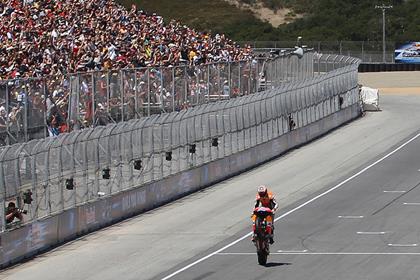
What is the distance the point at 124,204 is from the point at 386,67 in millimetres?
69684

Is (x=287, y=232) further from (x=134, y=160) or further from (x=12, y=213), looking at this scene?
(x=12, y=213)

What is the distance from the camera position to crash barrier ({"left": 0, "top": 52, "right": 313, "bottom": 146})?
3152 cm

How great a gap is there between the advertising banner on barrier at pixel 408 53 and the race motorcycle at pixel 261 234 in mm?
81295

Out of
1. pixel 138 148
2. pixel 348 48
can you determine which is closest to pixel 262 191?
pixel 138 148

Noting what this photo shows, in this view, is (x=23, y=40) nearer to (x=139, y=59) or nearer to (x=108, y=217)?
(x=139, y=59)

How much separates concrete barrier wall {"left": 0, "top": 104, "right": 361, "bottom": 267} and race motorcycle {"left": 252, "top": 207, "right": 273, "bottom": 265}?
5.28 m

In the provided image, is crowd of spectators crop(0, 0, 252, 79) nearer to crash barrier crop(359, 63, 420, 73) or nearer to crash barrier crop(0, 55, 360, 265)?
crash barrier crop(0, 55, 360, 265)

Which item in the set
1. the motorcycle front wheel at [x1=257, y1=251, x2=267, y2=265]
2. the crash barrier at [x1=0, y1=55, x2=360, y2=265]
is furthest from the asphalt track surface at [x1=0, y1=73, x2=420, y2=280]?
the crash barrier at [x1=0, y1=55, x2=360, y2=265]

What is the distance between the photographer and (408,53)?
349 ft

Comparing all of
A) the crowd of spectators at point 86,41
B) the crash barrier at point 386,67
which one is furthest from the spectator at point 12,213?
the crash barrier at point 386,67

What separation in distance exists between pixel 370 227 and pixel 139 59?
18.5 m

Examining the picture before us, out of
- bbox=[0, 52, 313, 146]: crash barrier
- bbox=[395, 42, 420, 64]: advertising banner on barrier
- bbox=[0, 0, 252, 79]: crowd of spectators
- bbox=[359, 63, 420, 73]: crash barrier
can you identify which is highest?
bbox=[0, 0, 252, 79]: crowd of spectators

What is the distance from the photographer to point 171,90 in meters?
41.6

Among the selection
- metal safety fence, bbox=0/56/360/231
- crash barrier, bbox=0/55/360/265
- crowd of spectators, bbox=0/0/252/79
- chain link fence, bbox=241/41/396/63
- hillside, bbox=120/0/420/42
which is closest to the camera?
crash barrier, bbox=0/55/360/265
